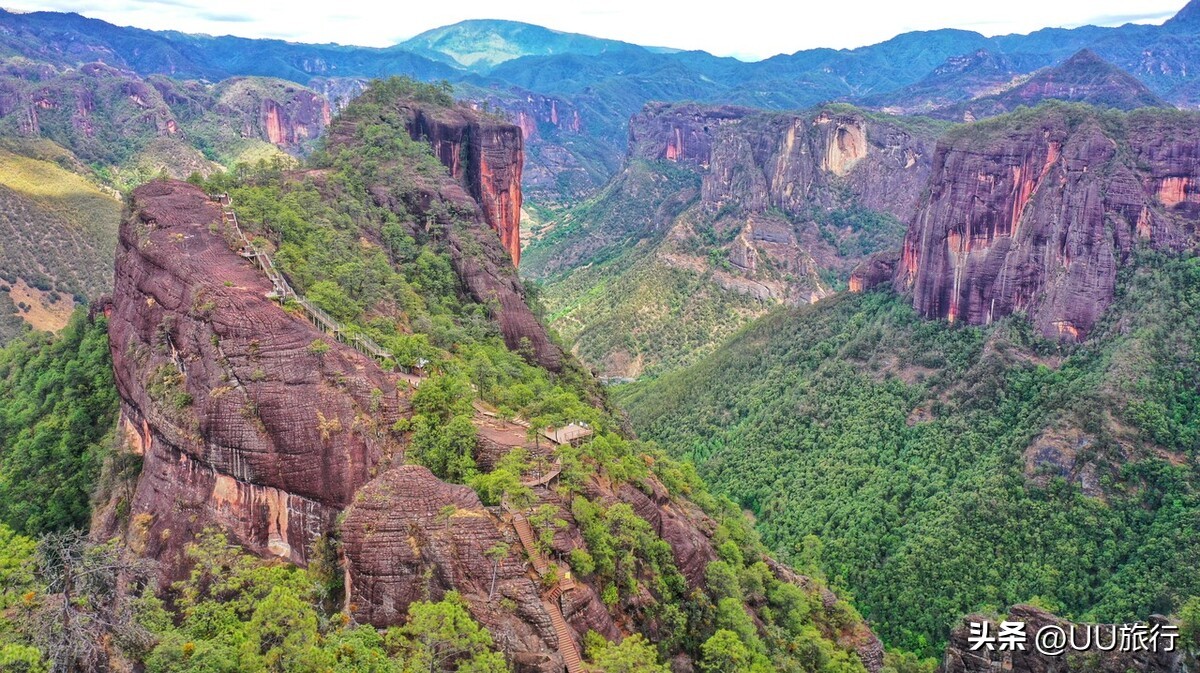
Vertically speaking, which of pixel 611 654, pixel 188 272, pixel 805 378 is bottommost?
pixel 805 378

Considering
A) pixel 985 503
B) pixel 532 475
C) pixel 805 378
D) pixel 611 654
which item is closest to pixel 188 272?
pixel 532 475

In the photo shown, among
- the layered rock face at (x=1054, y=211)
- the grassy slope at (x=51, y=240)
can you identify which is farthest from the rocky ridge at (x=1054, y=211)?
the grassy slope at (x=51, y=240)

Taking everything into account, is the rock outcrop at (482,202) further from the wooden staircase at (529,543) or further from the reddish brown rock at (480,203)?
the wooden staircase at (529,543)

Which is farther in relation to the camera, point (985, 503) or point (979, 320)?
point (979, 320)

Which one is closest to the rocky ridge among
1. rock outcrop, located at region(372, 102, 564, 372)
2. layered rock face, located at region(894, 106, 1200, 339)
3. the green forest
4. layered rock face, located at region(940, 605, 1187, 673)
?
layered rock face, located at region(894, 106, 1200, 339)

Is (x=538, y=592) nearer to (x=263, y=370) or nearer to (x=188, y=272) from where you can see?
(x=263, y=370)
